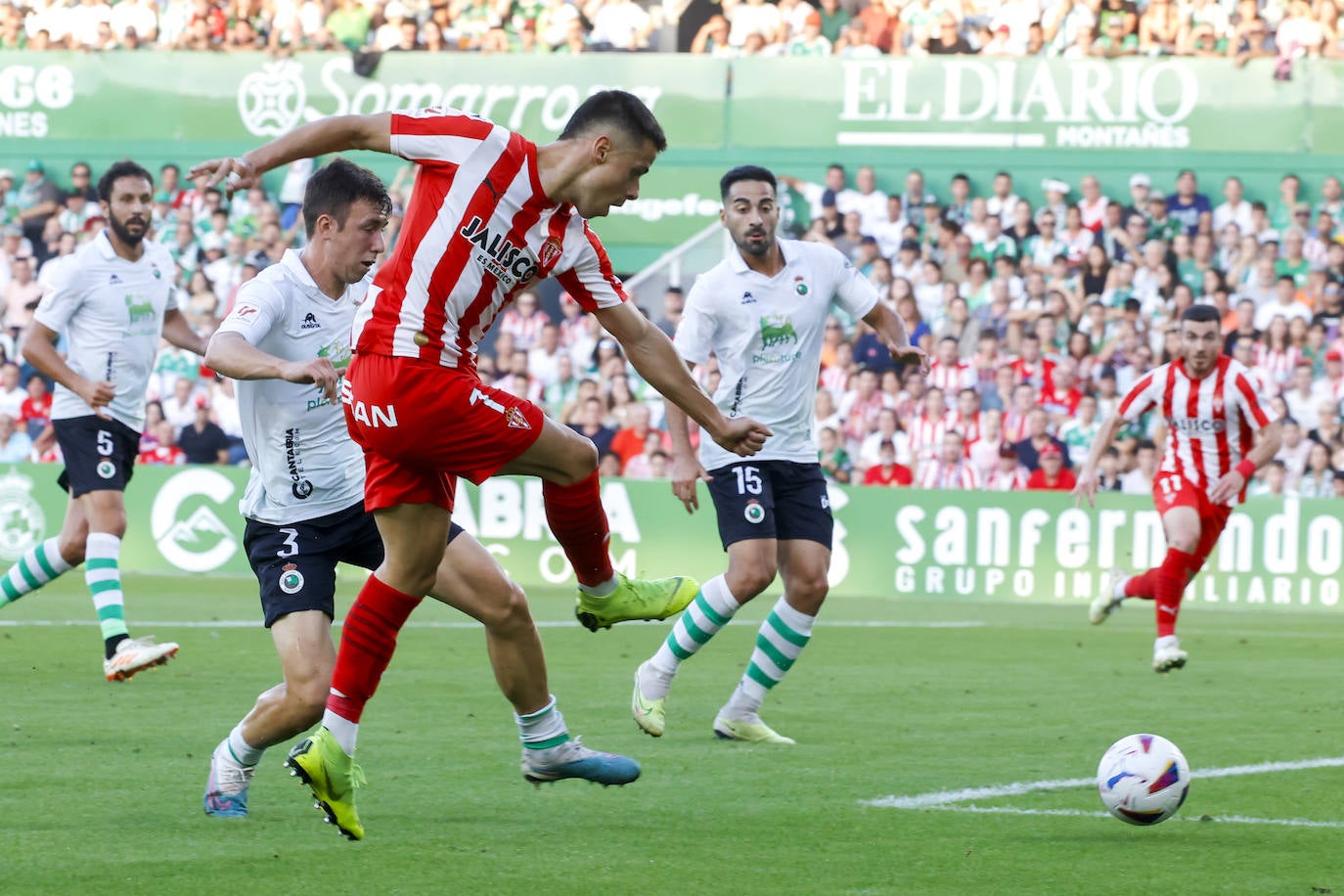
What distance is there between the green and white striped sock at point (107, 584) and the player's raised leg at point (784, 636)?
332cm

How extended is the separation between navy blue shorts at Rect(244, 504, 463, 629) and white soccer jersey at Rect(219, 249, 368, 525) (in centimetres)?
4

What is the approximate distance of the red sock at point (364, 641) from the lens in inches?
224

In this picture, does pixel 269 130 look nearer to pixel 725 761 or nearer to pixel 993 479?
pixel 993 479

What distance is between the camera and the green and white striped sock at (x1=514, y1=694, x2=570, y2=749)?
6242 millimetres

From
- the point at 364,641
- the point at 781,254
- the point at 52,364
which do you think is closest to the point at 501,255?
the point at 364,641

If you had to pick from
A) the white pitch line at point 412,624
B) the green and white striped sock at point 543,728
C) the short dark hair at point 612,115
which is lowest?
the white pitch line at point 412,624

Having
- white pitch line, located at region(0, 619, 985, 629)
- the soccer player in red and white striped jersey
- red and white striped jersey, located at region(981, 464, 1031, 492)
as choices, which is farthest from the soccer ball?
red and white striped jersey, located at region(981, 464, 1031, 492)

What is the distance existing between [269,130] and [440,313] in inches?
778

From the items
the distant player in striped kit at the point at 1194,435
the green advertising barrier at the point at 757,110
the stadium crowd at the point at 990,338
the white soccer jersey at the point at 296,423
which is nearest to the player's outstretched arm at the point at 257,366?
the white soccer jersey at the point at 296,423

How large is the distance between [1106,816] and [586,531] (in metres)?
2.02

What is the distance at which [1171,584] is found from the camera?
12188 mm

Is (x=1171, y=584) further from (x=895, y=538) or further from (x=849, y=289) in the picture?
(x=895, y=538)

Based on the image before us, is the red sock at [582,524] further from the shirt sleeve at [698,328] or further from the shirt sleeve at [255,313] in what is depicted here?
the shirt sleeve at [698,328]

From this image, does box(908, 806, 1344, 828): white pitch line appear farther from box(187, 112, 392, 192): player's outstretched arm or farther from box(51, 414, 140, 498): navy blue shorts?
box(51, 414, 140, 498): navy blue shorts
